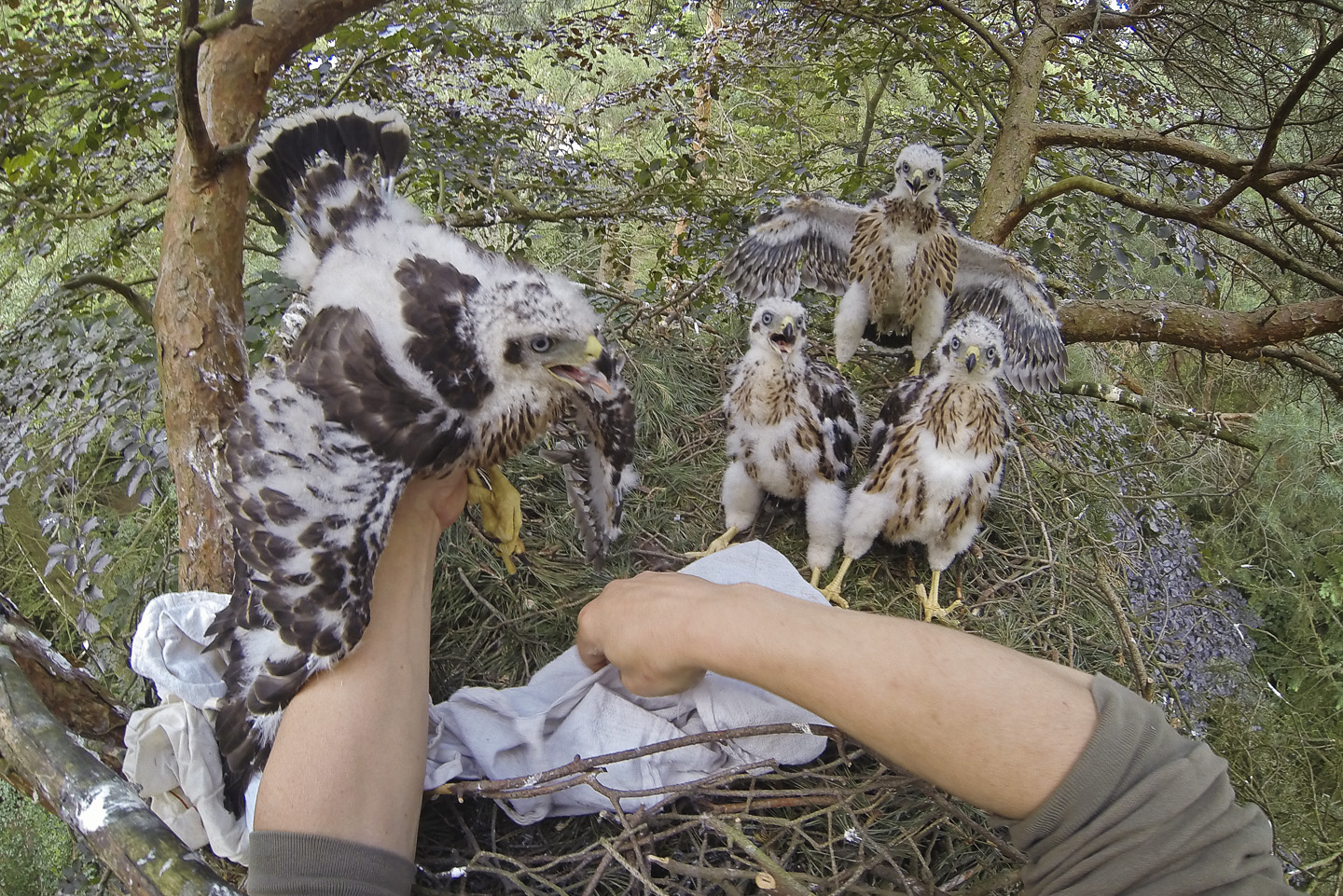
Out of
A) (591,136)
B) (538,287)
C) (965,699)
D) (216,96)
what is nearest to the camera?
(965,699)

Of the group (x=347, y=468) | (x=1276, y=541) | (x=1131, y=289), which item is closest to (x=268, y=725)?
(x=347, y=468)

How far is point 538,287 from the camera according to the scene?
175 cm

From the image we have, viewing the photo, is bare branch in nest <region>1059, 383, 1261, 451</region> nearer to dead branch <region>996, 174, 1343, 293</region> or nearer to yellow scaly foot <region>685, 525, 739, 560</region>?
dead branch <region>996, 174, 1343, 293</region>

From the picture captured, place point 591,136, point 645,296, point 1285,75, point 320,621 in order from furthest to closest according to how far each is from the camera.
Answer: point 591,136 → point 645,296 → point 1285,75 → point 320,621

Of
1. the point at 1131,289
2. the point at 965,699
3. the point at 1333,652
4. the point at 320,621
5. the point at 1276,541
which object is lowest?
the point at 1333,652

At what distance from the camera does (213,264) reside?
1.64 meters

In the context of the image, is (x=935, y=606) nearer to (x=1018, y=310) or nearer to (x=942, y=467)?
(x=942, y=467)

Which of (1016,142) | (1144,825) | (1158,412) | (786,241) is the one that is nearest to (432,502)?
(1144,825)

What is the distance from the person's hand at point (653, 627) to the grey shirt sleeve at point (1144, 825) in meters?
0.62

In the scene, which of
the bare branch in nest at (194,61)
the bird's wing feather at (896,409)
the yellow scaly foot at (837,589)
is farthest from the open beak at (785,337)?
the bare branch in nest at (194,61)

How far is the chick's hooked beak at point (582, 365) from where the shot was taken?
1789 millimetres

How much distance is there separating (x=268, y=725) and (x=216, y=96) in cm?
130

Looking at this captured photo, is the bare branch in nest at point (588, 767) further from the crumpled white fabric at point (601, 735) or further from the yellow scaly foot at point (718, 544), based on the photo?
the yellow scaly foot at point (718, 544)

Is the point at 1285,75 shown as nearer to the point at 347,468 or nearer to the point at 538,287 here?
the point at 538,287
